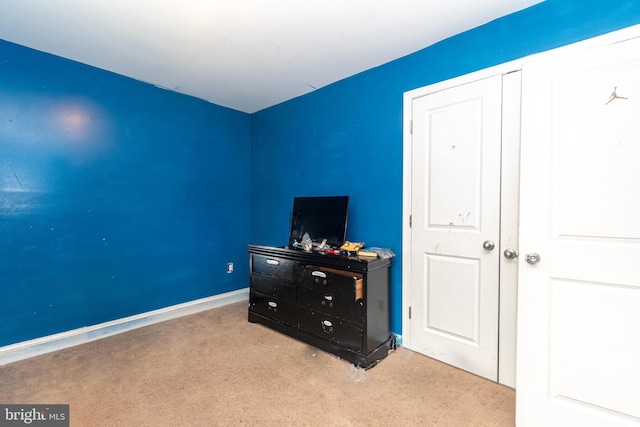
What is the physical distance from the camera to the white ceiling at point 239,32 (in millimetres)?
1773

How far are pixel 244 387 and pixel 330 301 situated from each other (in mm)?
830

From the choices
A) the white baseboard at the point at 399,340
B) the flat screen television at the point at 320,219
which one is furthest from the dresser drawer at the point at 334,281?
the white baseboard at the point at 399,340

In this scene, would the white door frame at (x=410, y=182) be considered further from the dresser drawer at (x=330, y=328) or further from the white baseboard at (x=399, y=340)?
the dresser drawer at (x=330, y=328)

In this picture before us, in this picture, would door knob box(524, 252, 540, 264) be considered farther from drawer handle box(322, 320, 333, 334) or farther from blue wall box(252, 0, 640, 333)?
drawer handle box(322, 320, 333, 334)

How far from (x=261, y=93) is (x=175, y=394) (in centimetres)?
283

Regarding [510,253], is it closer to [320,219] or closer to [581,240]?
[581,240]

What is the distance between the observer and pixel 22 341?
224cm

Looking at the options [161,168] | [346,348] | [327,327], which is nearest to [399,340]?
[346,348]

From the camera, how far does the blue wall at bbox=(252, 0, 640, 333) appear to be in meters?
1.68

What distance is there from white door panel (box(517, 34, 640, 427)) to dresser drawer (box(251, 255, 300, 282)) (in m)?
1.67

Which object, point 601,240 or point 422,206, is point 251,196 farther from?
point 601,240

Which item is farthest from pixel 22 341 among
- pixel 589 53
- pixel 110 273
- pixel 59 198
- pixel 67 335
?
pixel 589 53

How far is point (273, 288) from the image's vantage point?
2.72m

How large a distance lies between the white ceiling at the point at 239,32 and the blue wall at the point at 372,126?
13cm
